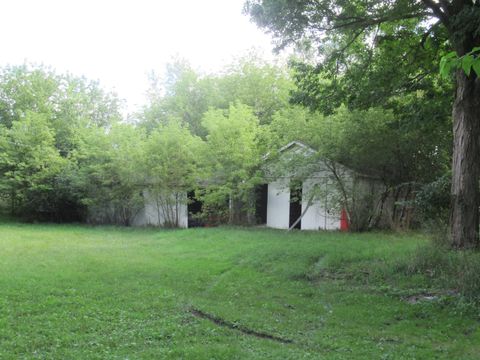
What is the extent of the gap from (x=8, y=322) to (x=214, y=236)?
876cm

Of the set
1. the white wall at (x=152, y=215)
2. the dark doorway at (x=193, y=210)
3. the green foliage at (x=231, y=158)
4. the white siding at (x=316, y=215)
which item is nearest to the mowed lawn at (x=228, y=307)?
the white siding at (x=316, y=215)

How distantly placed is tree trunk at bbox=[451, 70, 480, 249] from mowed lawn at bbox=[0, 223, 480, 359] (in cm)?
118

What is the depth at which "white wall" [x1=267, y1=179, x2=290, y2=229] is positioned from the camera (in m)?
16.6

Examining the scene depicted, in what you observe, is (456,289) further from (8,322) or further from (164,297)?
(8,322)

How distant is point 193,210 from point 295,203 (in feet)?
15.8

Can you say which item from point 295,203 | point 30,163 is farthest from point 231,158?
point 30,163

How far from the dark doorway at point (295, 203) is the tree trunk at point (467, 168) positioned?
701 cm

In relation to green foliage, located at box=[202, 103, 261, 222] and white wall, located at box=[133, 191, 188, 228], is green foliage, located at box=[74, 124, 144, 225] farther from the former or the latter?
green foliage, located at box=[202, 103, 261, 222]

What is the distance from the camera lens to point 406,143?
13.1 meters

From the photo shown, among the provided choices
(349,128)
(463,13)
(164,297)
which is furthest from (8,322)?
(349,128)

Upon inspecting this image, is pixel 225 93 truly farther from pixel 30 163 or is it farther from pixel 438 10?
pixel 438 10

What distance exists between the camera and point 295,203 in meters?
16.9

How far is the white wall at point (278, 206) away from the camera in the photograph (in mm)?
16641

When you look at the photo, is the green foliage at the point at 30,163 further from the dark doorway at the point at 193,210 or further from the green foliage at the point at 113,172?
the dark doorway at the point at 193,210
